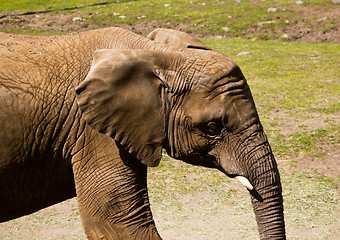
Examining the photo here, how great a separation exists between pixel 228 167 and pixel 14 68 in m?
1.44

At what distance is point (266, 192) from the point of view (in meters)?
3.48

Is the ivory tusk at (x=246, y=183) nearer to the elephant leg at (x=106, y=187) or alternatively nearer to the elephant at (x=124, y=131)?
the elephant at (x=124, y=131)

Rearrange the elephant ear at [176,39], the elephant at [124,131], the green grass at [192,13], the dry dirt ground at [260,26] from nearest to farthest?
the elephant at [124,131], the elephant ear at [176,39], the dry dirt ground at [260,26], the green grass at [192,13]

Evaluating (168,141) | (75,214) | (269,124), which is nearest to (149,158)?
(168,141)

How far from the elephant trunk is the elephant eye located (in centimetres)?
24

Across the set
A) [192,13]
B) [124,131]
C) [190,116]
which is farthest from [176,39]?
[192,13]

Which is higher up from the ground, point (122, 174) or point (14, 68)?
point (14, 68)

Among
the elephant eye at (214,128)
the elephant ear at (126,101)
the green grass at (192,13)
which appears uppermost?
the elephant ear at (126,101)

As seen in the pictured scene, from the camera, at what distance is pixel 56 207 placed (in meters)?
6.41

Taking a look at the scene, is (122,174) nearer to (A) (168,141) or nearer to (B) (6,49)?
(A) (168,141)

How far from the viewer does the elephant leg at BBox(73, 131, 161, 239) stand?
11.5ft

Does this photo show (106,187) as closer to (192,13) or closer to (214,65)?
(214,65)

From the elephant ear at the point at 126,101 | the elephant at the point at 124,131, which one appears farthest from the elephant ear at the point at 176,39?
the elephant ear at the point at 126,101

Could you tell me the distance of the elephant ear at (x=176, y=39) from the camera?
390 cm
